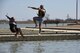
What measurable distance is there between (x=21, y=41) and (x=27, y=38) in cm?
52

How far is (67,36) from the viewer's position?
21078mm

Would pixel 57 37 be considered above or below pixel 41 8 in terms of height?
below

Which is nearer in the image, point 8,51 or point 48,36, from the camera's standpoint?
point 8,51

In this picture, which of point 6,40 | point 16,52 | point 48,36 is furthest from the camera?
point 48,36

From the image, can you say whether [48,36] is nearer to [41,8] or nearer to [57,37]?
[57,37]

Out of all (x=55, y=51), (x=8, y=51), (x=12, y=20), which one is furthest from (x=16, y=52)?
(x=12, y=20)

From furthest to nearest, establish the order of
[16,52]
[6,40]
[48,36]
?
[48,36]
[6,40]
[16,52]

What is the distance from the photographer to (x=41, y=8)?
71.3 ft

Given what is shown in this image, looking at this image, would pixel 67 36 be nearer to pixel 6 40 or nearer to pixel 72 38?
pixel 72 38

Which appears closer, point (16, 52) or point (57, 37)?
point (16, 52)

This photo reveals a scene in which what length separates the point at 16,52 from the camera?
46.8 ft

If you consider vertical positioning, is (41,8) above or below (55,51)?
above

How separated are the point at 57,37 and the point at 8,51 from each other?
6.60m

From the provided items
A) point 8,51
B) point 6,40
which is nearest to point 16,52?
point 8,51
